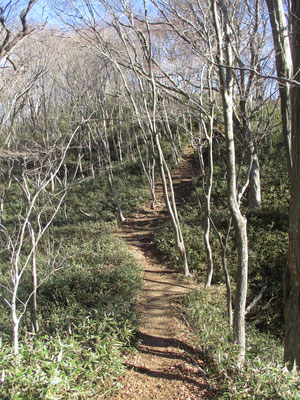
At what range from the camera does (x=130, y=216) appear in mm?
11586

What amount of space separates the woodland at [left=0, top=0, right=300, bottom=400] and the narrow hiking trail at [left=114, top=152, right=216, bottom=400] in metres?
0.19

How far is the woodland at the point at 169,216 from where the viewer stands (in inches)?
132

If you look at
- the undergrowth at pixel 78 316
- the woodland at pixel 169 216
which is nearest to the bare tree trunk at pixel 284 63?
the woodland at pixel 169 216

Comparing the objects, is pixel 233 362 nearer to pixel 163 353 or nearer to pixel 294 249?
pixel 163 353

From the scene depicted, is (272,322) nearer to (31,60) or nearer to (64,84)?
(31,60)

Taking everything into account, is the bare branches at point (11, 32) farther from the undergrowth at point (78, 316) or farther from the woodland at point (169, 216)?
the undergrowth at point (78, 316)

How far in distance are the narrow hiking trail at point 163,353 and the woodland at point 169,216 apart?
19 centimetres

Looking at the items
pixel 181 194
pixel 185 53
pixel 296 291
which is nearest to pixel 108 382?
pixel 296 291

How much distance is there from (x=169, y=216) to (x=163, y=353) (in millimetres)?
3840

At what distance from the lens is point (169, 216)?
300 inches

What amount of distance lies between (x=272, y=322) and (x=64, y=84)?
10.4 meters

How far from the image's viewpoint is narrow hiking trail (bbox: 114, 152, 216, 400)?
11.2 ft

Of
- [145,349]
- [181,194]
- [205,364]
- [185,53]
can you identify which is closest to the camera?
[205,364]

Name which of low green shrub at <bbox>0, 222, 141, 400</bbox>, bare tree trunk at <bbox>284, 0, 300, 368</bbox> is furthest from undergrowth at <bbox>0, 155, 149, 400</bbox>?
bare tree trunk at <bbox>284, 0, 300, 368</bbox>
